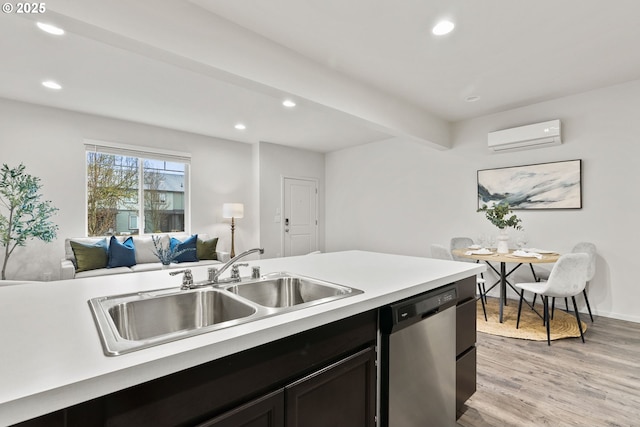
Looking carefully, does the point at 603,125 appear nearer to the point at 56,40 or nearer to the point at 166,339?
the point at 166,339

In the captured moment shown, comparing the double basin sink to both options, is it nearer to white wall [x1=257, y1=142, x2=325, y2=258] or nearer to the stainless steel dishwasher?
the stainless steel dishwasher

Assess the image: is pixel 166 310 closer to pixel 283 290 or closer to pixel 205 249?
pixel 283 290

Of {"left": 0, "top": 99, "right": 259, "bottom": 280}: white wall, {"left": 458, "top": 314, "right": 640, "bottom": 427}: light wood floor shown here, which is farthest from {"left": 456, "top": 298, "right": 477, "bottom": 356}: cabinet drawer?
{"left": 0, "top": 99, "right": 259, "bottom": 280}: white wall

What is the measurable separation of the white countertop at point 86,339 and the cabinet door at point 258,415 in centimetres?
17

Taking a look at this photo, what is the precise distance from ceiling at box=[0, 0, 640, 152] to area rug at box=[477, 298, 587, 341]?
2362mm

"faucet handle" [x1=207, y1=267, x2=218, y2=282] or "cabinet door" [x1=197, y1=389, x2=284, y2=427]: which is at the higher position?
"faucet handle" [x1=207, y1=267, x2=218, y2=282]

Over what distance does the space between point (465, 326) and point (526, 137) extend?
10.1 ft

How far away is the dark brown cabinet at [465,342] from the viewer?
168cm

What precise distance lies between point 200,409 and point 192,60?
2029 millimetres

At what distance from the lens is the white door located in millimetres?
6227

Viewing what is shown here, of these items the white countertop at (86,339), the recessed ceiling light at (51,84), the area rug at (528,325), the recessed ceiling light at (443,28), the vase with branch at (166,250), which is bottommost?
the area rug at (528,325)

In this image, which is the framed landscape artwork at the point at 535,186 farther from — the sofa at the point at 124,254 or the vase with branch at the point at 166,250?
the vase with branch at the point at 166,250

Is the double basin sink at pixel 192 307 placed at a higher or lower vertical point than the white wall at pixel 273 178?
lower

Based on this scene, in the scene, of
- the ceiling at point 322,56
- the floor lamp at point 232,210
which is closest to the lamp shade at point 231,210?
the floor lamp at point 232,210
